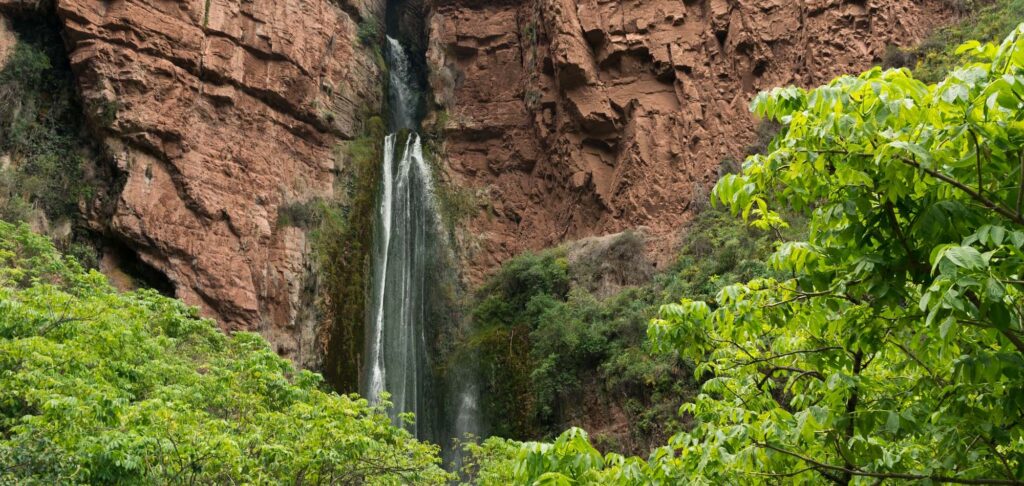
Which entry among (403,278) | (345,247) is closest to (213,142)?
(345,247)

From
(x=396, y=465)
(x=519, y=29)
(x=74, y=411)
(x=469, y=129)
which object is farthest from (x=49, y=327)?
(x=519, y=29)

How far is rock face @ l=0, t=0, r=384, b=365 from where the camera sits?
2416 cm

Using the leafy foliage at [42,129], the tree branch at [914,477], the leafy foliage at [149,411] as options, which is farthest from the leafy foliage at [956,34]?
the leafy foliage at [42,129]

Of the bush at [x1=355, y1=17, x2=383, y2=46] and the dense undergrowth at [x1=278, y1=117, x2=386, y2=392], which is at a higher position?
the bush at [x1=355, y1=17, x2=383, y2=46]

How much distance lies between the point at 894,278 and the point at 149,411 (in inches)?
344

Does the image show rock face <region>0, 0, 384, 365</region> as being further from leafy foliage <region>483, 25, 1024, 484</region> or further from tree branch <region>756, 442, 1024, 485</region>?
tree branch <region>756, 442, 1024, 485</region>

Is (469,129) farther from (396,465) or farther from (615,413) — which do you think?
(396,465)

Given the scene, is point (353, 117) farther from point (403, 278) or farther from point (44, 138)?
point (44, 138)

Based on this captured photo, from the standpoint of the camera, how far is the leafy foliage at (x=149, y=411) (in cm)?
887

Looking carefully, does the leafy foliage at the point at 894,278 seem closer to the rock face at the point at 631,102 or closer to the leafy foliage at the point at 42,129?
the rock face at the point at 631,102

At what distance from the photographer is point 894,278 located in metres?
4.67

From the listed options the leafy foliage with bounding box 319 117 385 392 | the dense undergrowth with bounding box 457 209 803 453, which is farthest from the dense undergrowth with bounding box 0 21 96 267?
the dense undergrowth with bounding box 457 209 803 453

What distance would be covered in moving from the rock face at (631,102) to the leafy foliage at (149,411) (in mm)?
15219

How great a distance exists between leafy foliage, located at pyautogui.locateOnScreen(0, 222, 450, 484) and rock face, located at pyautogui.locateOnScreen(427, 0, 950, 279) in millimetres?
15219
